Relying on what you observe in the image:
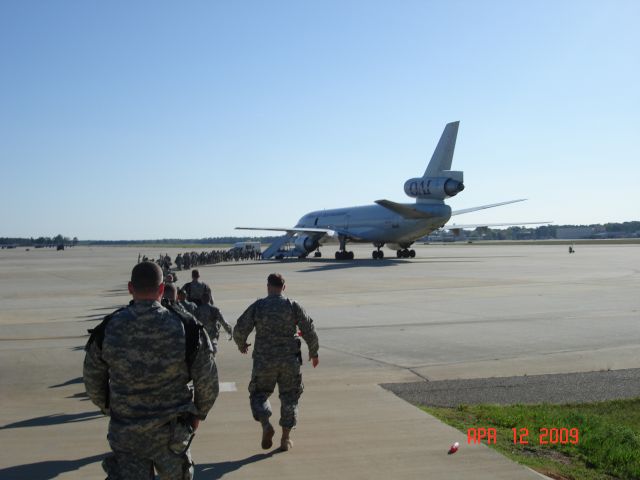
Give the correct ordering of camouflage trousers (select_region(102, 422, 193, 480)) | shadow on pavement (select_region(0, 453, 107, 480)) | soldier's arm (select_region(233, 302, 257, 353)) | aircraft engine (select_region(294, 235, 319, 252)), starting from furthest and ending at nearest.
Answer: aircraft engine (select_region(294, 235, 319, 252)), soldier's arm (select_region(233, 302, 257, 353)), shadow on pavement (select_region(0, 453, 107, 480)), camouflage trousers (select_region(102, 422, 193, 480))

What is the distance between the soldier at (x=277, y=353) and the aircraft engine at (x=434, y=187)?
3951cm

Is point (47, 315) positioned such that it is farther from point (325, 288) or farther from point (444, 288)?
point (444, 288)

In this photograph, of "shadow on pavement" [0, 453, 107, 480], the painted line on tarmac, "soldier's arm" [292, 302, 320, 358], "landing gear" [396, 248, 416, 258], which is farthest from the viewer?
"landing gear" [396, 248, 416, 258]

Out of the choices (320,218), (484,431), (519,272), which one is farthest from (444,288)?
(320,218)

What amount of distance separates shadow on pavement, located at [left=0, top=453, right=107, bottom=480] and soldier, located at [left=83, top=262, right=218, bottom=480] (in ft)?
6.22

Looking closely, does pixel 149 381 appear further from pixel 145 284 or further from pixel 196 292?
pixel 196 292

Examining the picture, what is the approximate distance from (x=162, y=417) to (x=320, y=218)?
5704cm

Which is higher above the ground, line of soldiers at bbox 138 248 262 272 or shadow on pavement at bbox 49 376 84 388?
line of soldiers at bbox 138 248 262 272

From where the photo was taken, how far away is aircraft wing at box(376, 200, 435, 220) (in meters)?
47.3

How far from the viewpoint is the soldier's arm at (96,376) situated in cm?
426

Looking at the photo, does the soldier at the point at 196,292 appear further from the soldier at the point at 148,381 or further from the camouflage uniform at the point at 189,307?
the soldier at the point at 148,381

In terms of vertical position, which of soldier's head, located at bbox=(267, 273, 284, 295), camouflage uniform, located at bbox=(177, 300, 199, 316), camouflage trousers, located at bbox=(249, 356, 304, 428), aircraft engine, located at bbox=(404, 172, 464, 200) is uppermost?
aircraft engine, located at bbox=(404, 172, 464, 200)

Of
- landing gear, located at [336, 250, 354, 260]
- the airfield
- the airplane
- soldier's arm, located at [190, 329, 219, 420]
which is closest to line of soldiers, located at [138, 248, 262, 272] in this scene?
the airplane
